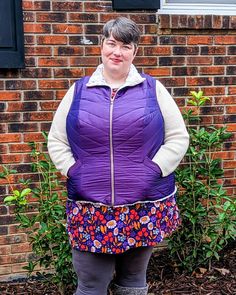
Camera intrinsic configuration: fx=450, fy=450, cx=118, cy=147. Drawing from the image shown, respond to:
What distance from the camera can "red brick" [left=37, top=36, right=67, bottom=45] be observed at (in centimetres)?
317

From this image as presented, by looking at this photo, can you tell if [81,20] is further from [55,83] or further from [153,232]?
[153,232]

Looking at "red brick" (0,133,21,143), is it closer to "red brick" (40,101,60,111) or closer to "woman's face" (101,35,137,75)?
"red brick" (40,101,60,111)

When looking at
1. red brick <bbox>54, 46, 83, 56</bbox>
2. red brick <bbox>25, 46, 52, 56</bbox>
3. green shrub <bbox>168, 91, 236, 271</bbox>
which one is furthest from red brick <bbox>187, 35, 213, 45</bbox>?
red brick <bbox>25, 46, 52, 56</bbox>

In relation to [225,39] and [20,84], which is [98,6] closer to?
[20,84]

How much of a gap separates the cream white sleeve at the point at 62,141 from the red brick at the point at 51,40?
3.57ft

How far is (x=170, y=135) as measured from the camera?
223cm

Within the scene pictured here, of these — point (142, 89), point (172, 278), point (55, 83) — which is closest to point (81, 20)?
point (55, 83)

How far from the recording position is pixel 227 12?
141 inches

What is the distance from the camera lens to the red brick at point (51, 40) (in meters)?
3.17

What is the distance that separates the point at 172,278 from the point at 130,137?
1658 millimetres

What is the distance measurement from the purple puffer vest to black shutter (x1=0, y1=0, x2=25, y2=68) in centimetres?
114

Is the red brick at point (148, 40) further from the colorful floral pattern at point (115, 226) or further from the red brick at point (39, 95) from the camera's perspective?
the colorful floral pattern at point (115, 226)

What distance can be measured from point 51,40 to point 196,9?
118cm

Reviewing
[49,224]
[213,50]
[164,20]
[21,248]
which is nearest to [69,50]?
[164,20]
